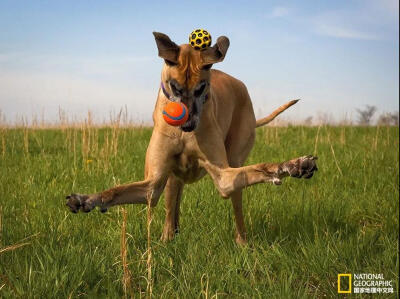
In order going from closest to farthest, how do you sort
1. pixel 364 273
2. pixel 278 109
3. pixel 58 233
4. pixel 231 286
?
pixel 231 286 → pixel 364 273 → pixel 58 233 → pixel 278 109

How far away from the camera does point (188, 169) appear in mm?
3963

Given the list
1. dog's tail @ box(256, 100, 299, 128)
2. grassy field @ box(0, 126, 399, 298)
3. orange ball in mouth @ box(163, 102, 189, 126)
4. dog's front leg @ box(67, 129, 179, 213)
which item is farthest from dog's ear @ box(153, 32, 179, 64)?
dog's tail @ box(256, 100, 299, 128)

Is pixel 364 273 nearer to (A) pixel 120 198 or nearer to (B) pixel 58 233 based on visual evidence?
(A) pixel 120 198

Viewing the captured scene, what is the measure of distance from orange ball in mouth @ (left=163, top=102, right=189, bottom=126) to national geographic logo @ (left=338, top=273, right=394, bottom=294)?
5.27 feet

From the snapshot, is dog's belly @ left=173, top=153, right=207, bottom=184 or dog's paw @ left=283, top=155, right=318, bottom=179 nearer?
dog's paw @ left=283, top=155, right=318, bottom=179

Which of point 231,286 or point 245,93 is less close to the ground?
point 245,93

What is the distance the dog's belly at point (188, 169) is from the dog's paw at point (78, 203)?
100cm

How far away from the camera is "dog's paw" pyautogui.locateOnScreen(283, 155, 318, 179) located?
2.94 meters

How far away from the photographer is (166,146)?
380 centimetres

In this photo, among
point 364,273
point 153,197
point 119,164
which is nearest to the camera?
point 364,273

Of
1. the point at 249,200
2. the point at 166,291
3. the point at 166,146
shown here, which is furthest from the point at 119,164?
the point at 166,291

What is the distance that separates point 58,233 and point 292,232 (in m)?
2.20

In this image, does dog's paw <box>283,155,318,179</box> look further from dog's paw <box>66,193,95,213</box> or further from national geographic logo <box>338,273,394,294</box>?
dog's paw <box>66,193,95,213</box>

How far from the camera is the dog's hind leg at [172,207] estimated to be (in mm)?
4289
